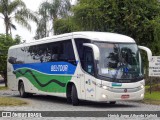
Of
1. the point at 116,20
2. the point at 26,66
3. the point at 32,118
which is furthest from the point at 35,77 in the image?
the point at 32,118

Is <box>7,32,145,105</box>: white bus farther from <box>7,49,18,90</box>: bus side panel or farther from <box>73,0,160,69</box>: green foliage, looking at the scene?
<box>7,49,18,90</box>: bus side panel

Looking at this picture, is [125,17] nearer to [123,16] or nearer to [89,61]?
[123,16]

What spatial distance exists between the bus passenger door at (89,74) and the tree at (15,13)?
26215 mm

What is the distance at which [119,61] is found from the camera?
719 inches

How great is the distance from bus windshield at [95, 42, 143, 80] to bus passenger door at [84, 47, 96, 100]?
1.43ft

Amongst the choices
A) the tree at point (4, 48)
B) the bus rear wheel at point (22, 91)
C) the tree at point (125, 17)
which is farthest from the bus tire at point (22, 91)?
the tree at point (4, 48)

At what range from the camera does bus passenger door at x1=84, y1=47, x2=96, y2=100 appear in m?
18.0

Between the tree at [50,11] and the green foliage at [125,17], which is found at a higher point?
the tree at [50,11]

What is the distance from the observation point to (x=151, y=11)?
25656 mm

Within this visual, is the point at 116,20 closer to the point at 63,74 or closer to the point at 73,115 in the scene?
the point at 63,74

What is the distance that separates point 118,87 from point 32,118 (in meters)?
6.05

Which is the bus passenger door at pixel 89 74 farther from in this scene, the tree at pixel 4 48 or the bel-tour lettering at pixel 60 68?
the tree at pixel 4 48

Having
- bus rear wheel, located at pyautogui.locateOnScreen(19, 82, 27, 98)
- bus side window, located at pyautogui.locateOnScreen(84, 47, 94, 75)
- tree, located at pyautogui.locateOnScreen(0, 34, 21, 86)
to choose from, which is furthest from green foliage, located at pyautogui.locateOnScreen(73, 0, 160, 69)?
tree, located at pyautogui.locateOnScreen(0, 34, 21, 86)

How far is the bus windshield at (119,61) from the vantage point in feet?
58.7
